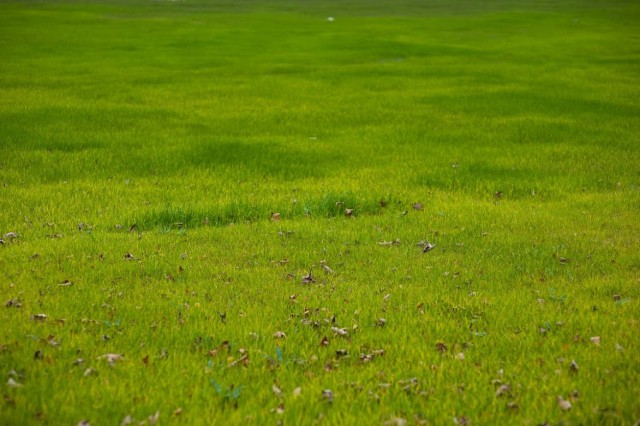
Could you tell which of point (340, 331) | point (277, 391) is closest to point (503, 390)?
point (340, 331)

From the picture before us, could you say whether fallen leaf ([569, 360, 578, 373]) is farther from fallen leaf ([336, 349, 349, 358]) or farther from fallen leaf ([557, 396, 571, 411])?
fallen leaf ([336, 349, 349, 358])

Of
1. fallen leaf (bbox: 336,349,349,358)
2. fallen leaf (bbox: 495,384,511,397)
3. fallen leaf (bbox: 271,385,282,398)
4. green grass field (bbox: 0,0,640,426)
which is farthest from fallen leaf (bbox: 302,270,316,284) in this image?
fallen leaf (bbox: 495,384,511,397)

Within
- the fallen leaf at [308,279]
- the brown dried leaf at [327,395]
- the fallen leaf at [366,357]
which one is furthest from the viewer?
the fallen leaf at [308,279]

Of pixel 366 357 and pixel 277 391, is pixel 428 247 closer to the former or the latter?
pixel 366 357

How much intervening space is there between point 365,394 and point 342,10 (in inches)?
3368

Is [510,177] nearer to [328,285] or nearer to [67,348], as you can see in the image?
[328,285]

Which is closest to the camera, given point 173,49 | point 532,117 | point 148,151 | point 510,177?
point 510,177

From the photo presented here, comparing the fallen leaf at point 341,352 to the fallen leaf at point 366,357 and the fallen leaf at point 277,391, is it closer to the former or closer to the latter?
the fallen leaf at point 366,357

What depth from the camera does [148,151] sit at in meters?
16.1

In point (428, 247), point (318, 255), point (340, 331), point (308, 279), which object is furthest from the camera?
point (428, 247)

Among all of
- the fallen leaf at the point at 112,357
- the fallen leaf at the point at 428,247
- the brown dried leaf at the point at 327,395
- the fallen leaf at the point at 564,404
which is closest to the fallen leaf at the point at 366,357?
the brown dried leaf at the point at 327,395

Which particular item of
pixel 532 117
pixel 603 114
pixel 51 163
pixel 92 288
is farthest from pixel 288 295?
pixel 603 114

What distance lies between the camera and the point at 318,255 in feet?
30.5

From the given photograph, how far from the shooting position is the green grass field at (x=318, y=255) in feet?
18.1
